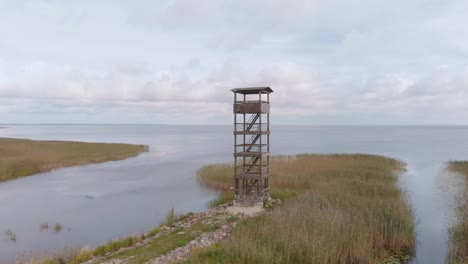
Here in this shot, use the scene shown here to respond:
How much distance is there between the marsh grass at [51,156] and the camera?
43247mm

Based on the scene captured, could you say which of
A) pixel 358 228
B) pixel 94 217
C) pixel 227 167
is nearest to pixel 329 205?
pixel 358 228

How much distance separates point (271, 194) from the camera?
87.2 feet

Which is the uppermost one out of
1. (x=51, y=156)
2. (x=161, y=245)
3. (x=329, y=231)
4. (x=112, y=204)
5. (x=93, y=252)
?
(x=51, y=156)

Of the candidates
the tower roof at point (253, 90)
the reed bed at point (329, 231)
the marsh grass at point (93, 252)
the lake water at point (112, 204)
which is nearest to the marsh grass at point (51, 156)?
the lake water at point (112, 204)

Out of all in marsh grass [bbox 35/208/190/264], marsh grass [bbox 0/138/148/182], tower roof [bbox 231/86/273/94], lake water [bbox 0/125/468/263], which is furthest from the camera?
marsh grass [bbox 0/138/148/182]

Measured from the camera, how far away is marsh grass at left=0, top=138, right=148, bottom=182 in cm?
4325

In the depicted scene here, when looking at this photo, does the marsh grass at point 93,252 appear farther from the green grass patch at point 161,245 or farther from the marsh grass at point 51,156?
the marsh grass at point 51,156

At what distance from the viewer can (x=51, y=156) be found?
56.0 metres

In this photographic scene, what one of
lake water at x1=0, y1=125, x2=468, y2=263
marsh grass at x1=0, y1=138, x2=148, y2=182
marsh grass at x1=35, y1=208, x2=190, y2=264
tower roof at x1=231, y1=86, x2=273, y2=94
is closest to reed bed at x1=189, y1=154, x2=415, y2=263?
lake water at x1=0, y1=125, x2=468, y2=263

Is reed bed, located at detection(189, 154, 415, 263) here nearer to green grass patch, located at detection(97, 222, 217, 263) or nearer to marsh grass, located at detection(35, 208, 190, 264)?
green grass patch, located at detection(97, 222, 217, 263)

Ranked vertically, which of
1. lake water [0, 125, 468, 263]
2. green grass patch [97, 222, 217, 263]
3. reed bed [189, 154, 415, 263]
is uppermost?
reed bed [189, 154, 415, 263]

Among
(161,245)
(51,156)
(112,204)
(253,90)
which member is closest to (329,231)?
(161,245)

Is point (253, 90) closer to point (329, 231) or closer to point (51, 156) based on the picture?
point (329, 231)

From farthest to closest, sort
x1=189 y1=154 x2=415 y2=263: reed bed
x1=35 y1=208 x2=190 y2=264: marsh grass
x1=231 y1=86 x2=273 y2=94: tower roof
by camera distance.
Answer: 1. x1=231 y1=86 x2=273 y2=94: tower roof
2. x1=35 y1=208 x2=190 y2=264: marsh grass
3. x1=189 y1=154 x2=415 y2=263: reed bed
